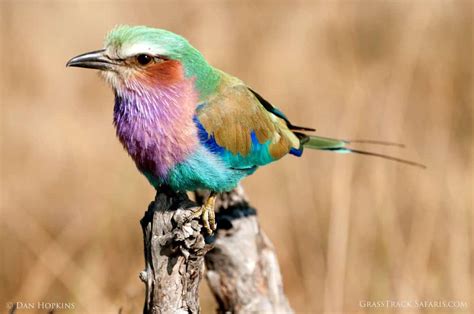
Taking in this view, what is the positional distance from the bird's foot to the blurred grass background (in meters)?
0.53

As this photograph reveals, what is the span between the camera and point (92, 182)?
6.83 metres

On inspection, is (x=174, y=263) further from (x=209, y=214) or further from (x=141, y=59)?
(x=141, y=59)

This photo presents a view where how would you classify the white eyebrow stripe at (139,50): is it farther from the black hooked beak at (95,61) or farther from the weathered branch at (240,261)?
the weathered branch at (240,261)

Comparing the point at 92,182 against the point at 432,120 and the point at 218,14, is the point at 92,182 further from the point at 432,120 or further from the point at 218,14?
the point at 432,120

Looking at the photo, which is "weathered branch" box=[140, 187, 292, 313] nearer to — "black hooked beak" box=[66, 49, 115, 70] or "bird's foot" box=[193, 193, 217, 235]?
"bird's foot" box=[193, 193, 217, 235]

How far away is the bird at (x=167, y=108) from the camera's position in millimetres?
3883

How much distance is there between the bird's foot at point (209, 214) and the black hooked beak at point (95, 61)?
28.5 inches

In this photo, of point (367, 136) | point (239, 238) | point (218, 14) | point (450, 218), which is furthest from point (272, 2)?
point (239, 238)

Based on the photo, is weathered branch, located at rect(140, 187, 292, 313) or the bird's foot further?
weathered branch, located at rect(140, 187, 292, 313)

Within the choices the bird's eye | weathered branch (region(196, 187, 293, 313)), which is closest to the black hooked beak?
the bird's eye

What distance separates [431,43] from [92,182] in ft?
10.1

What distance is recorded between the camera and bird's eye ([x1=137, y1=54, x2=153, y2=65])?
3884 mm

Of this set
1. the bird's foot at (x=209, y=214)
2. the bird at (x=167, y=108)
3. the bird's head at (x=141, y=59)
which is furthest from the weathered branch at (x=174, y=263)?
the bird's head at (x=141, y=59)

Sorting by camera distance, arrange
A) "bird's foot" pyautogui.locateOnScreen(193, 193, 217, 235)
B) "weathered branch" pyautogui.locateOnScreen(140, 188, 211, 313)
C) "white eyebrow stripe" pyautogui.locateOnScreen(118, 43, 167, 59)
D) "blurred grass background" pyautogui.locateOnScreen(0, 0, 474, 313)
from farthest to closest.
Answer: "blurred grass background" pyautogui.locateOnScreen(0, 0, 474, 313) → "bird's foot" pyautogui.locateOnScreen(193, 193, 217, 235) → "white eyebrow stripe" pyautogui.locateOnScreen(118, 43, 167, 59) → "weathered branch" pyautogui.locateOnScreen(140, 188, 211, 313)
